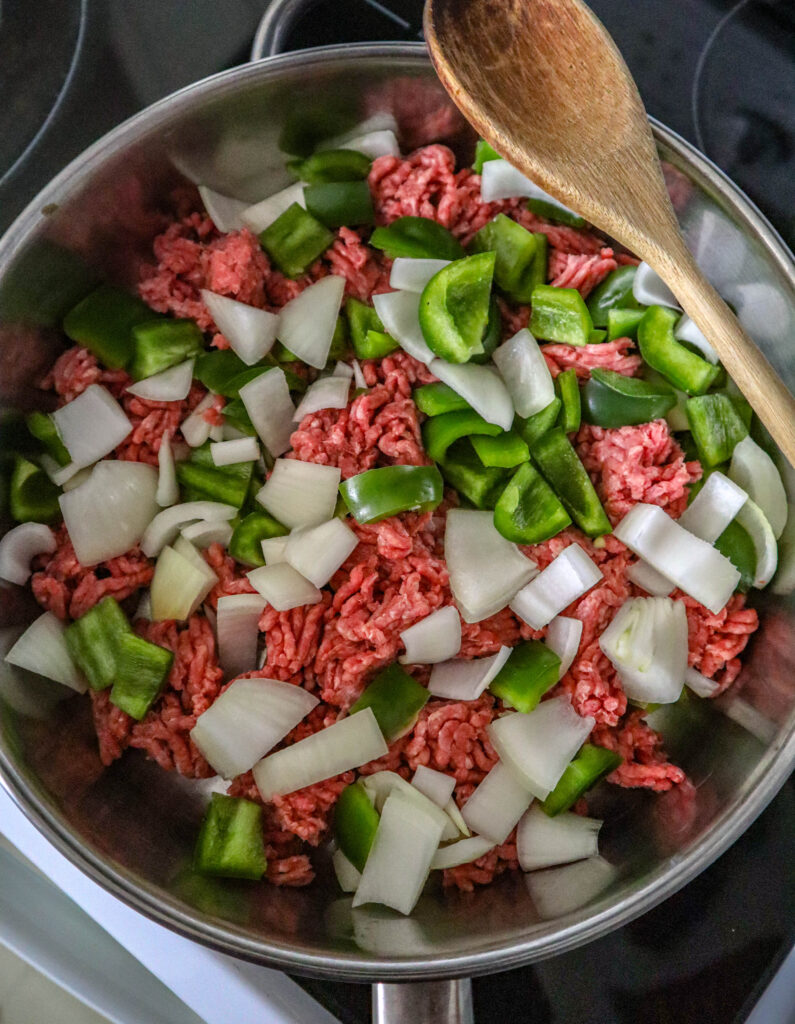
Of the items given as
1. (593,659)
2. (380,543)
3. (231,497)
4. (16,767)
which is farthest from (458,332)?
(16,767)

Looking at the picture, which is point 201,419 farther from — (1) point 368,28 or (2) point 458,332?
(1) point 368,28

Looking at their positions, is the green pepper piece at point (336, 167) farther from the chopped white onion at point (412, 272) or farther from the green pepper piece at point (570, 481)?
the green pepper piece at point (570, 481)

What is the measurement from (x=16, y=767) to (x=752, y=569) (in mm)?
1126

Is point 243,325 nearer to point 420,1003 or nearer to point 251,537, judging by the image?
point 251,537

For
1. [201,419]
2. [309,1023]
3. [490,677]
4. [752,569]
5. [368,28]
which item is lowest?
[309,1023]

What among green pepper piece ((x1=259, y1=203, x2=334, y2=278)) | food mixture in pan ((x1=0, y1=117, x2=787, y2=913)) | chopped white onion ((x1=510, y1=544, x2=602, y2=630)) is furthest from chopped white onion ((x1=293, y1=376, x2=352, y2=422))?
chopped white onion ((x1=510, y1=544, x2=602, y2=630))

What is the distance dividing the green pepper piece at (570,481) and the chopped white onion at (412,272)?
1.08 feet

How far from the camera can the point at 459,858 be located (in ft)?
4.30

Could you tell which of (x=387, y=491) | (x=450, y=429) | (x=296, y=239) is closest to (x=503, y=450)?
(x=450, y=429)

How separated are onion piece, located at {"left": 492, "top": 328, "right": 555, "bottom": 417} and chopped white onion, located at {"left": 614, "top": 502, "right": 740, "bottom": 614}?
24 cm

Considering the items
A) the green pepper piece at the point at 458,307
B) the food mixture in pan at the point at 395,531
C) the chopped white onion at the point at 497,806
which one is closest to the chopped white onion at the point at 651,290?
the food mixture in pan at the point at 395,531

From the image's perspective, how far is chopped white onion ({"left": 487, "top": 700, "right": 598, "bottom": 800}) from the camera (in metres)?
1.31

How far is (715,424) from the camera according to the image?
1.40m

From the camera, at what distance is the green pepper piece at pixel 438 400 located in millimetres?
1399
